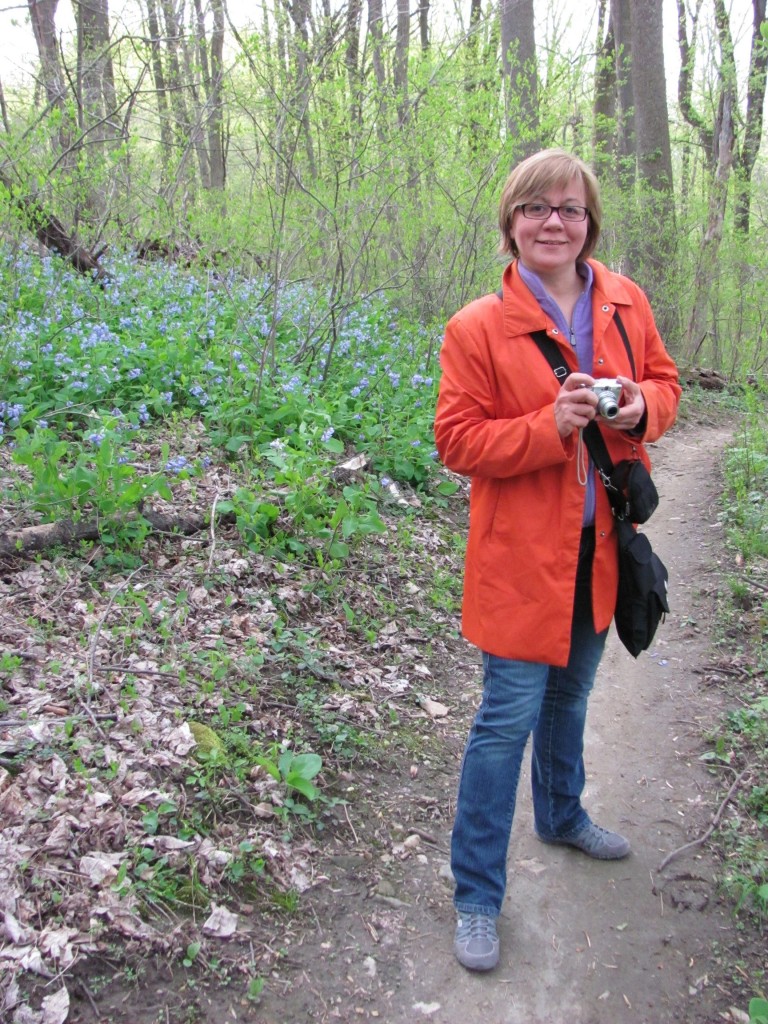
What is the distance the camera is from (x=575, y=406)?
1958 mm

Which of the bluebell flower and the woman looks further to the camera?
the bluebell flower

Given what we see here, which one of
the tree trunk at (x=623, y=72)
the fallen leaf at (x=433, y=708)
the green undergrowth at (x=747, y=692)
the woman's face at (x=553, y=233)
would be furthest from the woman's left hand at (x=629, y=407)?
the tree trunk at (x=623, y=72)

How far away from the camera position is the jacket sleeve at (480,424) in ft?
6.52

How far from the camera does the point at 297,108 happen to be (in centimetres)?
554

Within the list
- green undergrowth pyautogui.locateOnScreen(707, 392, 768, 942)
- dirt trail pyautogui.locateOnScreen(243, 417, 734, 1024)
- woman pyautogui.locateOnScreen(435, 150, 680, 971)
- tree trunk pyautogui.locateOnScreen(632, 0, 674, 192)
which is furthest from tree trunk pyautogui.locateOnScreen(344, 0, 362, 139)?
tree trunk pyautogui.locateOnScreen(632, 0, 674, 192)

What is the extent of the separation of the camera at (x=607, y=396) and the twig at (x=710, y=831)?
1593mm

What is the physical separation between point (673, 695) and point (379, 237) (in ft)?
17.7

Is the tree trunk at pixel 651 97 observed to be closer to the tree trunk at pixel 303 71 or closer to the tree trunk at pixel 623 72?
the tree trunk at pixel 623 72

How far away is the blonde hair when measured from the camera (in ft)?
6.75

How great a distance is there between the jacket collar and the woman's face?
73mm

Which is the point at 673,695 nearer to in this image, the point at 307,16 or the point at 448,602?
the point at 448,602

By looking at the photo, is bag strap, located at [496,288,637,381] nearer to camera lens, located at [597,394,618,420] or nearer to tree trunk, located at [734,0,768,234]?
camera lens, located at [597,394,618,420]

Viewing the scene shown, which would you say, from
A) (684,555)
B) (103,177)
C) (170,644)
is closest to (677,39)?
(103,177)

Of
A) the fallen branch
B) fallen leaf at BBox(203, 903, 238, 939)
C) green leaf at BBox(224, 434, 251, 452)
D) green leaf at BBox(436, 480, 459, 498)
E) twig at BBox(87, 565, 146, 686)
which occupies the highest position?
green leaf at BBox(224, 434, 251, 452)
